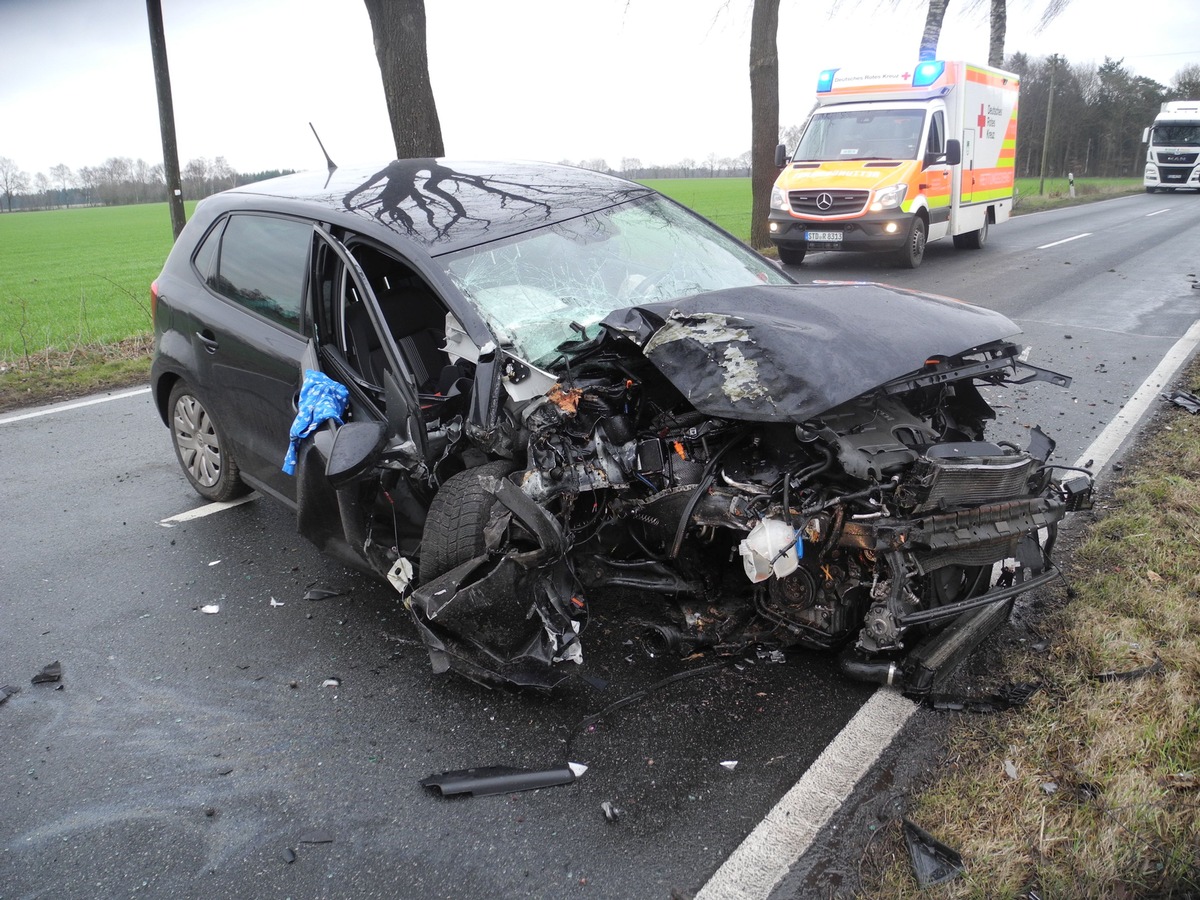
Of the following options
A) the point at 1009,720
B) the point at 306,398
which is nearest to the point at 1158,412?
the point at 1009,720

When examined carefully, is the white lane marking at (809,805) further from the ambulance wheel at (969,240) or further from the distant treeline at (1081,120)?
the distant treeline at (1081,120)

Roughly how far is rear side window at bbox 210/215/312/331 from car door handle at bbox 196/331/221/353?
22cm

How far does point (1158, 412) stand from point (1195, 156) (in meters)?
34.8

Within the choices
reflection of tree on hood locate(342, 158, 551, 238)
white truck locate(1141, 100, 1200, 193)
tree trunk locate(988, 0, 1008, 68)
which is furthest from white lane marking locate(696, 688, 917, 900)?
white truck locate(1141, 100, 1200, 193)

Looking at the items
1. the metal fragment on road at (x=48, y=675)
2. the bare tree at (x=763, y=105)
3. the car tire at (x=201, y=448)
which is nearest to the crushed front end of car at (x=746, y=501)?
the metal fragment on road at (x=48, y=675)

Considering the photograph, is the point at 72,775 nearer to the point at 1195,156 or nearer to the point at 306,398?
the point at 306,398

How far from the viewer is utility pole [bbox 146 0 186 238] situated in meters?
10.5

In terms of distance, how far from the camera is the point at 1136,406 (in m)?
6.22

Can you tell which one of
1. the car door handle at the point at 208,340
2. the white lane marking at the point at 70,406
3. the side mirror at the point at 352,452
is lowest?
the white lane marking at the point at 70,406

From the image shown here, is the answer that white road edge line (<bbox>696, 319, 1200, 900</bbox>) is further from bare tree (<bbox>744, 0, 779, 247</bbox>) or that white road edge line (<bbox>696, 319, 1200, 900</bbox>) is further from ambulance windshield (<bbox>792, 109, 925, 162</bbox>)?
bare tree (<bbox>744, 0, 779, 247</bbox>)

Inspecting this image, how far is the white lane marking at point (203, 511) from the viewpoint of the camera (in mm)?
4844

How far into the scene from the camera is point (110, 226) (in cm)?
5244

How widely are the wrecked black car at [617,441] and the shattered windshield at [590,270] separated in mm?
16

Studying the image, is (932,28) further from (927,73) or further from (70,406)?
(70,406)
